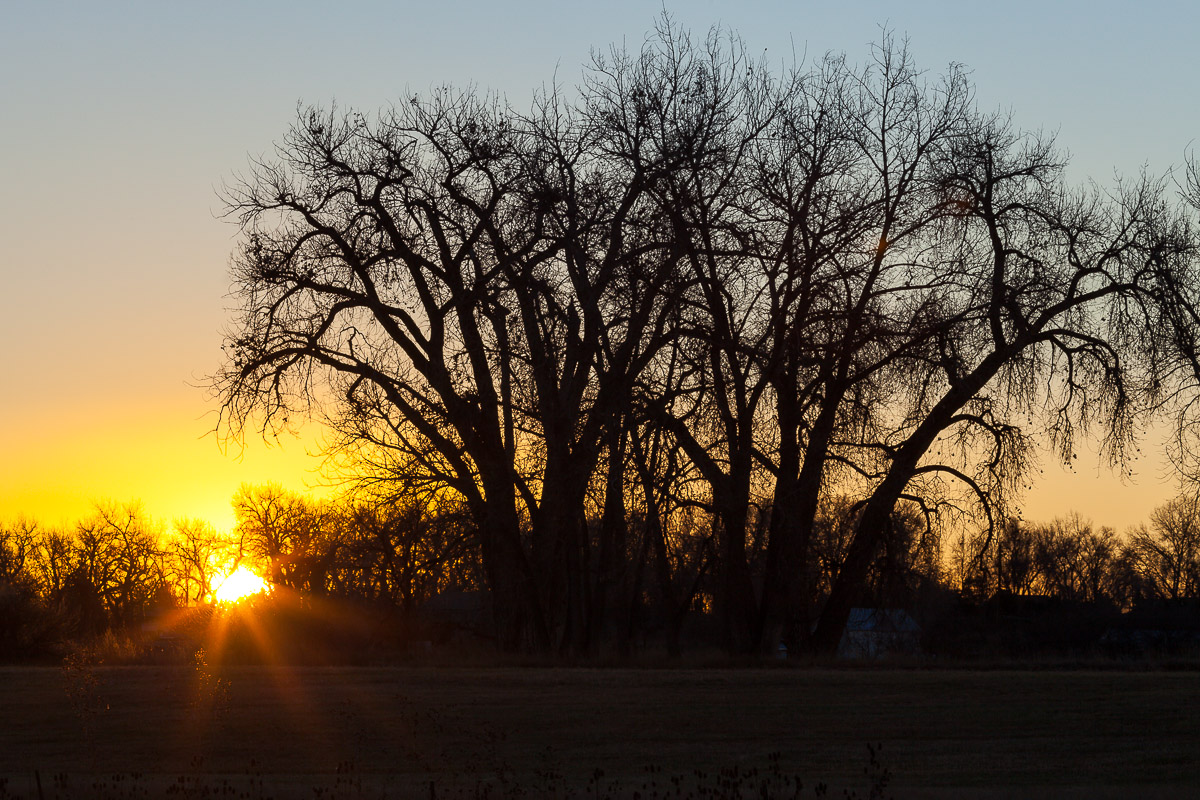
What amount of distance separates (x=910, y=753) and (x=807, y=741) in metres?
1.24

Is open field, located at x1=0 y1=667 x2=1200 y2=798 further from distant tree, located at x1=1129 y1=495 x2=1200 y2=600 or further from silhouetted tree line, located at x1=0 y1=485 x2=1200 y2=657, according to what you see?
distant tree, located at x1=1129 y1=495 x2=1200 y2=600

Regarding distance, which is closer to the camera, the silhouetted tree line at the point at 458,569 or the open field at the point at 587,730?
the open field at the point at 587,730

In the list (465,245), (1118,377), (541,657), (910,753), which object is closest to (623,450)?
(541,657)

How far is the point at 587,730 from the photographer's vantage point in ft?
46.2

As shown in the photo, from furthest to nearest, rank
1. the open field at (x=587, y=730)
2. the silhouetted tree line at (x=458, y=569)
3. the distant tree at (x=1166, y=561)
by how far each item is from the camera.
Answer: the distant tree at (x=1166, y=561) → the silhouetted tree line at (x=458, y=569) → the open field at (x=587, y=730)

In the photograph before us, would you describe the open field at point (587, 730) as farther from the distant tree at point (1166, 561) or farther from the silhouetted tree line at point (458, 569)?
the distant tree at point (1166, 561)

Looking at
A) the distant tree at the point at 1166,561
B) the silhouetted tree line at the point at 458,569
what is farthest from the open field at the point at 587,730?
the distant tree at the point at 1166,561

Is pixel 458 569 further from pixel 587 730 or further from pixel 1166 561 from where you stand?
pixel 1166 561

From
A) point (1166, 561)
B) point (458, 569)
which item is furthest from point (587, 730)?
point (1166, 561)

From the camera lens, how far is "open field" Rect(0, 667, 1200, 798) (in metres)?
11.4

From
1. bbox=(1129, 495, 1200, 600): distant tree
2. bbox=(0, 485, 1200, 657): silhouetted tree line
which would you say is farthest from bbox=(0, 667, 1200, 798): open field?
bbox=(1129, 495, 1200, 600): distant tree

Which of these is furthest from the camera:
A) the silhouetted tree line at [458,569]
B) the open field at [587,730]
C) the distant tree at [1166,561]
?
the distant tree at [1166,561]

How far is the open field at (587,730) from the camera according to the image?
11.4 metres

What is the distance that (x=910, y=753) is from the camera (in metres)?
12.5
